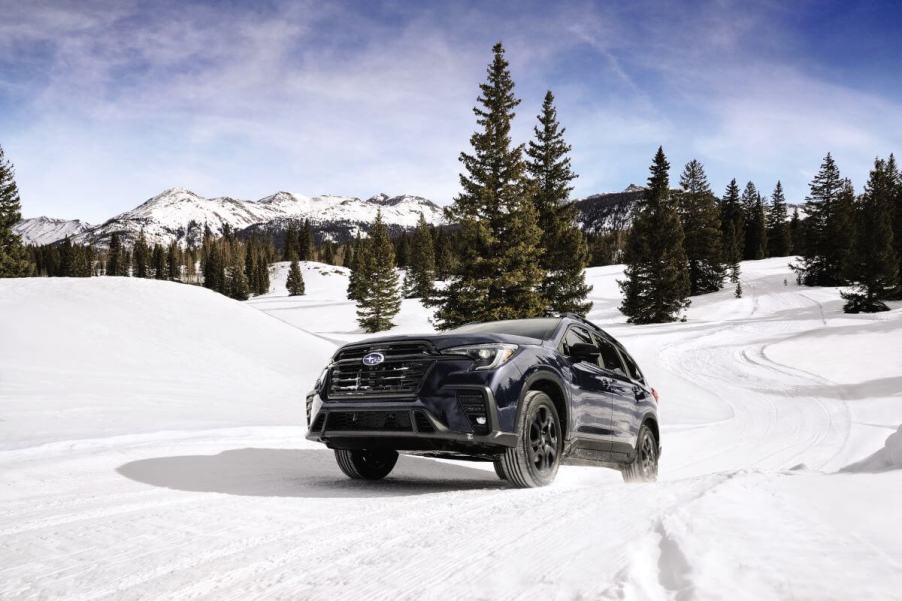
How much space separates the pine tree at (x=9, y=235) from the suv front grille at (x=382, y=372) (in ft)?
199

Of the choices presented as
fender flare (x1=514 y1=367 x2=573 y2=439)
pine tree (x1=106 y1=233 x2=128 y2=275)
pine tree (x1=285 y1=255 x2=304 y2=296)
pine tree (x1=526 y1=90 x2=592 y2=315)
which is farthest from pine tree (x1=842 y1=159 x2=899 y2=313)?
pine tree (x1=106 y1=233 x2=128 y2=275)

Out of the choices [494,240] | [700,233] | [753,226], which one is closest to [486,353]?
[494,240]

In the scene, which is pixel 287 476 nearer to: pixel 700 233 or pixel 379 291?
pixel 379 291

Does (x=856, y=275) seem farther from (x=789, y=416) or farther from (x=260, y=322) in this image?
(x=260, y=322)

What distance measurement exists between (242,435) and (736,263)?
67267 millimetres

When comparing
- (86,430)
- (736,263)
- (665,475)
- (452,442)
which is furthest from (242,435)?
(736,263)

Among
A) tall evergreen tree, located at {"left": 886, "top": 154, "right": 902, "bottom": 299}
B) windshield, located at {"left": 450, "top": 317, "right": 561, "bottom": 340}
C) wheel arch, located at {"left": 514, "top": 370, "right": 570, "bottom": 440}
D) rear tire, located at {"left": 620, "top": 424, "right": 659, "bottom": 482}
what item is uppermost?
tall evergreen tree, located at {"left": 886, "top": 154, "right": 902, "bottom": 299}

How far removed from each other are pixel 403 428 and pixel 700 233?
6288cm

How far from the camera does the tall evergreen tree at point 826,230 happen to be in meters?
61.6

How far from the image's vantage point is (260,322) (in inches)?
822

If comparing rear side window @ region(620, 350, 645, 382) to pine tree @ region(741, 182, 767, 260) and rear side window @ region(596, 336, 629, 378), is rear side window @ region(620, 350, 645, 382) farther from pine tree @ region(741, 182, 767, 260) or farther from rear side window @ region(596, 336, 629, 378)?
pine tree @ region(741, 182, 767, 260)

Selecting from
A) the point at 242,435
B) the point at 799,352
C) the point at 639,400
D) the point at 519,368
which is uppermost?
the point at 519,368

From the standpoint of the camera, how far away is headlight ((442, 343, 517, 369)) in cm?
498

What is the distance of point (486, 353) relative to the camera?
504 centimetres
